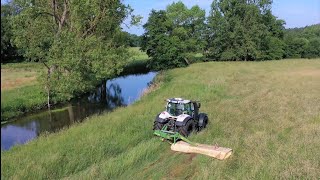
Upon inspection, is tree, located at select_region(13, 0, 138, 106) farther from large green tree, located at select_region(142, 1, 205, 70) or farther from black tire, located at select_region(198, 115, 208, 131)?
large green tree, located at select_region(142, 1, 205, 70)

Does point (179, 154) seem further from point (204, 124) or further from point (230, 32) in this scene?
point (230, 32)

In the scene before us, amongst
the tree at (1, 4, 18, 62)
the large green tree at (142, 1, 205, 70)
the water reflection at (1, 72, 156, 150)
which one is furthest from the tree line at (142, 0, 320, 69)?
the tree at (1, 4, 18, 62)

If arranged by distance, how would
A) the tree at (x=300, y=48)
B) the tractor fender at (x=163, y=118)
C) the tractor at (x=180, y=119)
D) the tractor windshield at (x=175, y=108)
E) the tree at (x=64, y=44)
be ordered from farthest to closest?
the tree at (x=300, y=48) → the tree at (x=64, y=44) → the tractor windshield at (x=175, y=108) → the tractor fender at (x=163, y=118) → the tractor at (x=180, y=119)

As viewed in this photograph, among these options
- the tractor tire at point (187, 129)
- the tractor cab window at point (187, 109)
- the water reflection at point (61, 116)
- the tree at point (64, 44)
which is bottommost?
the water reflection at point (61, 116)

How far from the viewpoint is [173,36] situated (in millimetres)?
69562

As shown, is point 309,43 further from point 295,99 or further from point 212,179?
point 212,179

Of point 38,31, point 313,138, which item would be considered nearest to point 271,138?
point 313,138

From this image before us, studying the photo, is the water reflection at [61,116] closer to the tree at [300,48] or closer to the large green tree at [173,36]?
the large green tree at [173,36]

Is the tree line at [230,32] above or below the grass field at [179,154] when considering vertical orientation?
above

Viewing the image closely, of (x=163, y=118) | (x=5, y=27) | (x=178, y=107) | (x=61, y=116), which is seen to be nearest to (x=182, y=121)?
(x=163, y=118)

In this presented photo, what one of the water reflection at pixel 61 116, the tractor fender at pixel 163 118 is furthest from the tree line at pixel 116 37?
the tractor fender at pixel 163 118

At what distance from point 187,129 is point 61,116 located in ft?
48.6

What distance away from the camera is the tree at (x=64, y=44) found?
29.9 metres

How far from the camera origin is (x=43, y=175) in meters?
12.7
